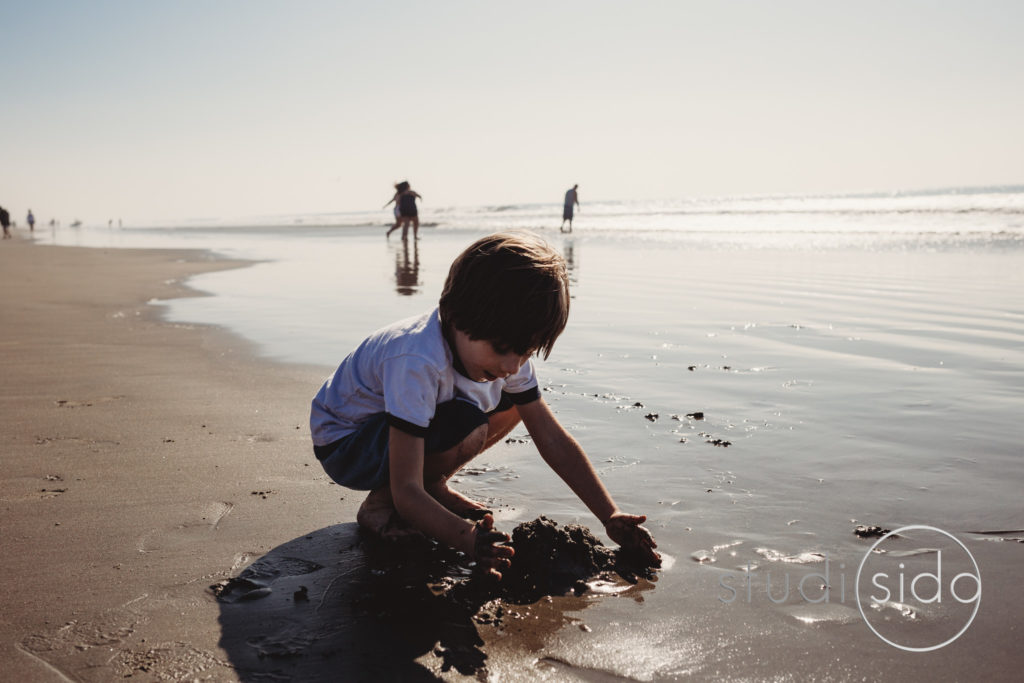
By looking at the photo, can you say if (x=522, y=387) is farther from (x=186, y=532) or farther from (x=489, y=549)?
(x=186, y=532)

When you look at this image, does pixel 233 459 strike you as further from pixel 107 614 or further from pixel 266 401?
pixel 107 614

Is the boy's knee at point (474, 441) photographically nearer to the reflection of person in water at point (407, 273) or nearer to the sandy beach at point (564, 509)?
the sandy beach at point (564, 509)

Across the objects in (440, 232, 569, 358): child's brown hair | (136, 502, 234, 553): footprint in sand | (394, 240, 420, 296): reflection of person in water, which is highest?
(440, 232, 569, 358): child's brown hair

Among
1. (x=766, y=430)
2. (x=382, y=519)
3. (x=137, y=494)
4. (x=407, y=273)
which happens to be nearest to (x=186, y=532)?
(x=137, y=494)

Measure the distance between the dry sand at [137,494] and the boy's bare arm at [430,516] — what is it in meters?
0.58

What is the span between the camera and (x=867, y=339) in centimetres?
590

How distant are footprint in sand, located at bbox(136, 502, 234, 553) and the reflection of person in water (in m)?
6.83

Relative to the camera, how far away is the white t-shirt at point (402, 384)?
2.17 meters

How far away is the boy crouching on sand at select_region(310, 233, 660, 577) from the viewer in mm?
2086

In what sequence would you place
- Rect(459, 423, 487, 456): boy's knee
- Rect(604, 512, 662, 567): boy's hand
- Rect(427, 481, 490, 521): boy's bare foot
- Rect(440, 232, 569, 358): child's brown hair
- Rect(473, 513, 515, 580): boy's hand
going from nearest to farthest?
Rect(473, 513, 515, 580): boy's hand → Rect(440, 232, 569, 358): child's brown hair → Rect(604, 512, 662, 567): boy's hand → Rect(459, 423, 487, 456): boy's knee → Rect(427, 481, 490, 521): boy's bare foot

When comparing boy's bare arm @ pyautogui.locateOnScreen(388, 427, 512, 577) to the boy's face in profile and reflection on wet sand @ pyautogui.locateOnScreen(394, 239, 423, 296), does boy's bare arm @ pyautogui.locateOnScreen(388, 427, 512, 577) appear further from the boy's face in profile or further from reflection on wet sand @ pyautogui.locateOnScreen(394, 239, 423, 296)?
reflection on wet sand @ pyautogui.locateOnScreen(394, 239, 423, 296)

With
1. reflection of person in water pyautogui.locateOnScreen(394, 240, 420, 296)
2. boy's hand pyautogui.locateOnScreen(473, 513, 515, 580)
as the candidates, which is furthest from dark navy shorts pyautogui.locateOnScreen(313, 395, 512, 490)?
reflection of person in water pyautogui.locateOnScreen(394, 240, 420, 296)

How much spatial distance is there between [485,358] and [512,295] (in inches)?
8.8

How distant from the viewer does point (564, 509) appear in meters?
2.86
